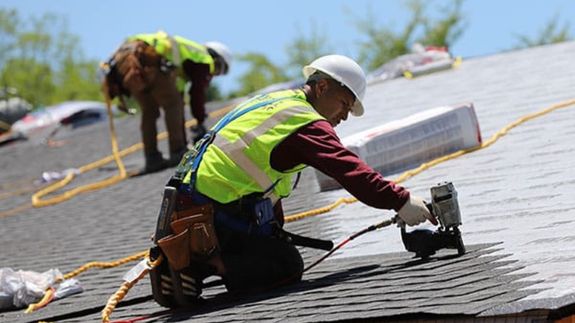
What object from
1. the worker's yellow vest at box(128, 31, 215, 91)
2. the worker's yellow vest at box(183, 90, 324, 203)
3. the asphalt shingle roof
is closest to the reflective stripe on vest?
the worker's yellow vest at box(183, 90, 324, 203)

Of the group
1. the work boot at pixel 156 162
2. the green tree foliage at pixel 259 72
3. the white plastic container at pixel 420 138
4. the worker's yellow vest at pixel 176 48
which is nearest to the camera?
the white plastic container at pixel 420 138

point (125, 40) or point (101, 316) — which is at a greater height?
point (125, 40)

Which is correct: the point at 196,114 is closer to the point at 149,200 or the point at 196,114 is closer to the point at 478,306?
the point at 149,200

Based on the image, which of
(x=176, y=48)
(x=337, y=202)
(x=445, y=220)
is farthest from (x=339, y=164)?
(x=176, y=48)

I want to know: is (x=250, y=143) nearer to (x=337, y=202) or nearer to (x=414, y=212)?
(x=414, y=212)

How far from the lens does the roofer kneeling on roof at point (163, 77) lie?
10.5m

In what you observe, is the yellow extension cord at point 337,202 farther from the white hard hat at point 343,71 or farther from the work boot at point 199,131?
the work boot at point 199,131

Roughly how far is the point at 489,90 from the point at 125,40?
318 cm

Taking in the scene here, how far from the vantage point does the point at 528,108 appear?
9.44 m

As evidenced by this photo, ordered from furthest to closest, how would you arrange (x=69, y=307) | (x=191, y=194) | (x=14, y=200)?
(x=14, y=200) → (x=69, y=307) → (x=191, y=194)

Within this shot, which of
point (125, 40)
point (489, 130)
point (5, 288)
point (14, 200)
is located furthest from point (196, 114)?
point (5, 288)

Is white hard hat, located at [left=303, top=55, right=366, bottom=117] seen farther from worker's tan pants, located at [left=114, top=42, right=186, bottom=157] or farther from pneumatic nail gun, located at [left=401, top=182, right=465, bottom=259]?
worker's tan pants, located at [left=114, top=42, right=186, bottom=157]

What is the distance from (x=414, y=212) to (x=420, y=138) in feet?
9.84

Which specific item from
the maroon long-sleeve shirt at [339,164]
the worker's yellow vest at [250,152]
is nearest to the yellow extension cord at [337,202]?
the worker's yellow vest at [250,152]
